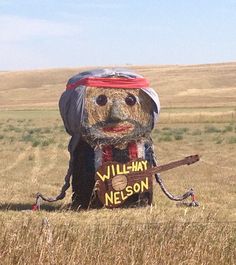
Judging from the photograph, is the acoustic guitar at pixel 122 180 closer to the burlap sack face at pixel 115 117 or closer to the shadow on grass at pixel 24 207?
the burlap sack face at pixel 115 117

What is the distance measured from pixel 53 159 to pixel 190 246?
52.7 feet

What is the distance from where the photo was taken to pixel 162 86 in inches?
3524

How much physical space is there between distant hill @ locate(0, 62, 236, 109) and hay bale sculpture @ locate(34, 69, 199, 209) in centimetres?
5815

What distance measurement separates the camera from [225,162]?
66.8 ft

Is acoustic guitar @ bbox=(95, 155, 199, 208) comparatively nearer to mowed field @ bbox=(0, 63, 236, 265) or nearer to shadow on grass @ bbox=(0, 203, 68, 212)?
mowed field @ bbox=(0, 63, 236, 265)

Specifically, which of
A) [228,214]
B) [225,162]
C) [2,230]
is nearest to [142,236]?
[2,230]

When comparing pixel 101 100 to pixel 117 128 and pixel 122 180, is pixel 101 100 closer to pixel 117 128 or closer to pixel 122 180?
pixel 117 128

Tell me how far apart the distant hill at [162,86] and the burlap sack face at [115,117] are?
191 feet

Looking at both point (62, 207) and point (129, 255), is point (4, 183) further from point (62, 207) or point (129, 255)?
point (129, 255)

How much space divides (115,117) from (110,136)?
30 cm

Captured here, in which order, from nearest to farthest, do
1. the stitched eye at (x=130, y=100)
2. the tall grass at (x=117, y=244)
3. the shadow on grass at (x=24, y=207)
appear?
the tall grass at (x=117, y=244), the shadow on grass at (x=24, y=207), the stitched eye at (x=130, y=100)

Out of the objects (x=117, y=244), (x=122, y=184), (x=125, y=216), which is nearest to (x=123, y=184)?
(x=122, y=184)

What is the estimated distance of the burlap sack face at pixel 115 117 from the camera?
1125 centimetres

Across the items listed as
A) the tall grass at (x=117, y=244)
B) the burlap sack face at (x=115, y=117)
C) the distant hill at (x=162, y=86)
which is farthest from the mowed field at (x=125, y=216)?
the distant hill at (x=162, y=86)
